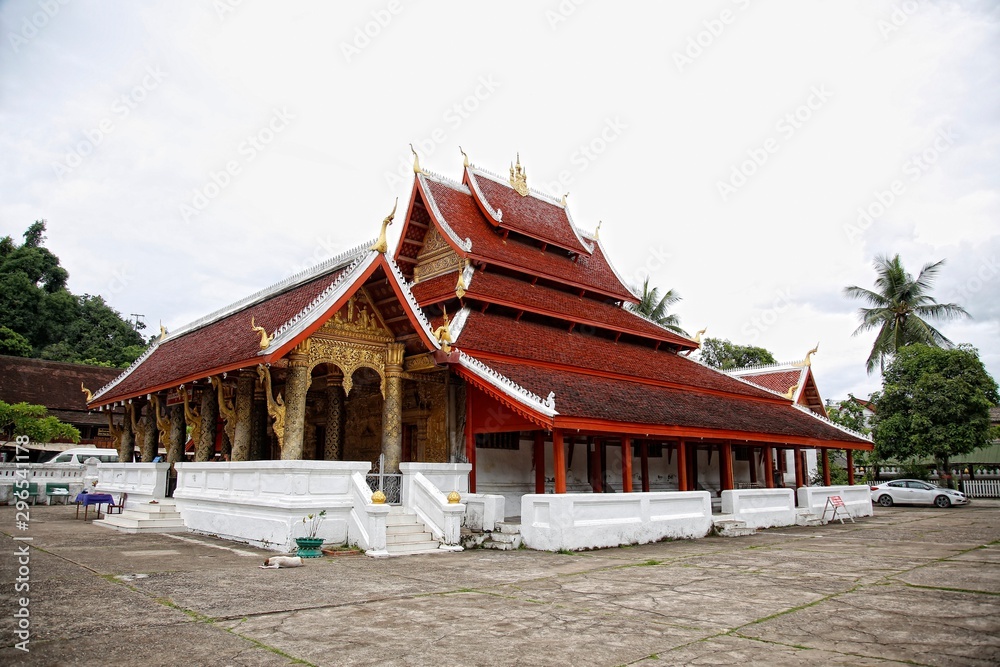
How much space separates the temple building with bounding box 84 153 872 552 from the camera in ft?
41.6

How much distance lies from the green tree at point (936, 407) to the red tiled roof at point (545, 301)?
1195 cm

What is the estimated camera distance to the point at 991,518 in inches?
719

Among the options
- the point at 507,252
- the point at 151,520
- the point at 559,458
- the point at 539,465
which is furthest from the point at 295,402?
the point at 507,252

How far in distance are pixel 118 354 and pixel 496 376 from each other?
165ft

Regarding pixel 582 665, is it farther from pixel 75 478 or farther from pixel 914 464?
pixel 914 464

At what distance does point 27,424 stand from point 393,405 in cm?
1990

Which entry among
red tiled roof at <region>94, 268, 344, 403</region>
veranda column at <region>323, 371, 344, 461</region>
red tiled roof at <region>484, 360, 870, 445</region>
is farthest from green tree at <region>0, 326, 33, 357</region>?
red tiled roof at <region>484, 360, 870, 445</region>

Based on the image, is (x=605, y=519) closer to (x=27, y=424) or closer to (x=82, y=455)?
(x=27, y=424)

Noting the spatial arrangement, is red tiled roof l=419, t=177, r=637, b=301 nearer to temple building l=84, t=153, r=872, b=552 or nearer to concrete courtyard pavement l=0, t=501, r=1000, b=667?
temple building l=84, t=153, r=872, b=552

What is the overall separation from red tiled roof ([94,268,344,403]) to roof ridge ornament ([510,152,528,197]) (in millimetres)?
10003

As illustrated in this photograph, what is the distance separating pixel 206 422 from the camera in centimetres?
1505

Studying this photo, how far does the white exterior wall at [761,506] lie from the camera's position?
1513 cm

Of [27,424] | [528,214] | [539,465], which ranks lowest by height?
[539,465]

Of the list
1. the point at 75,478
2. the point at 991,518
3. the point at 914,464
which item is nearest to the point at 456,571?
the point at 991,518
